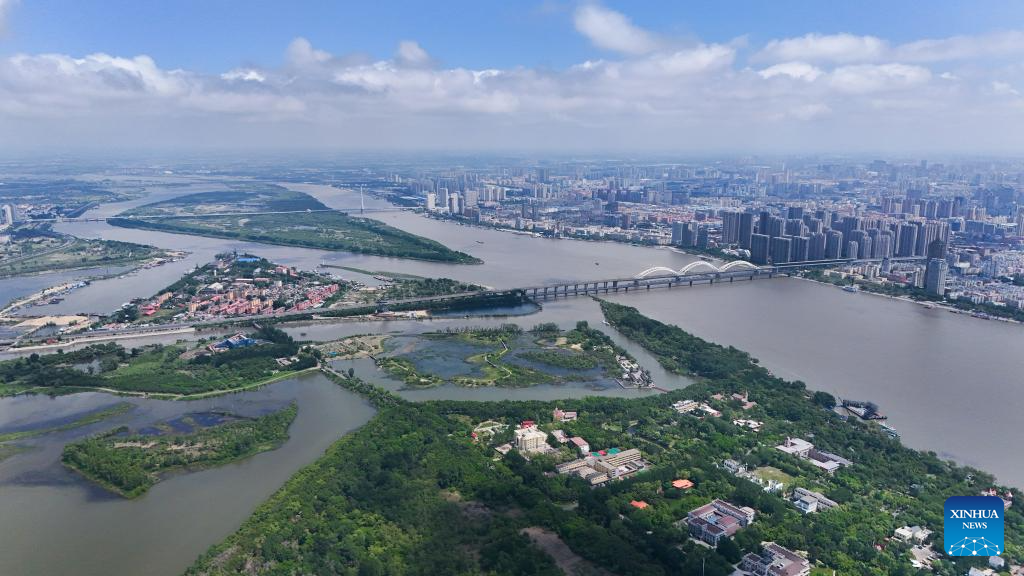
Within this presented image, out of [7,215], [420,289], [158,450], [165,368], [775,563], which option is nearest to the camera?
[775,563]

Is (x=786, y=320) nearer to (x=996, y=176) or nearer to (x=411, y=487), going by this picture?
(x=411, y=487)

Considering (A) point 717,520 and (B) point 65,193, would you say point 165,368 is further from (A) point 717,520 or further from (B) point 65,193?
(B) point 65,193

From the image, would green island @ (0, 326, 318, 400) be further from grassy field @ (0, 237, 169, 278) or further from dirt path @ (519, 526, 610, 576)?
grassy field @ (0, 237, 169, 278)

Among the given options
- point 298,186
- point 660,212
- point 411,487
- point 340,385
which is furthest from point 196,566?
point 298,186

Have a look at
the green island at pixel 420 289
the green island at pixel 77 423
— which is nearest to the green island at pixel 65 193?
the green island at pixel 420 289

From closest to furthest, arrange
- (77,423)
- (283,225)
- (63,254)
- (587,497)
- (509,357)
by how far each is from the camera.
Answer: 1. (587,497)
2. (77,423)
3. (509,357)
4. (63,254)
5. (283,225)

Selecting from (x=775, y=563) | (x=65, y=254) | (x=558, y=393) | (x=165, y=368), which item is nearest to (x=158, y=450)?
(x=165, y=368)
